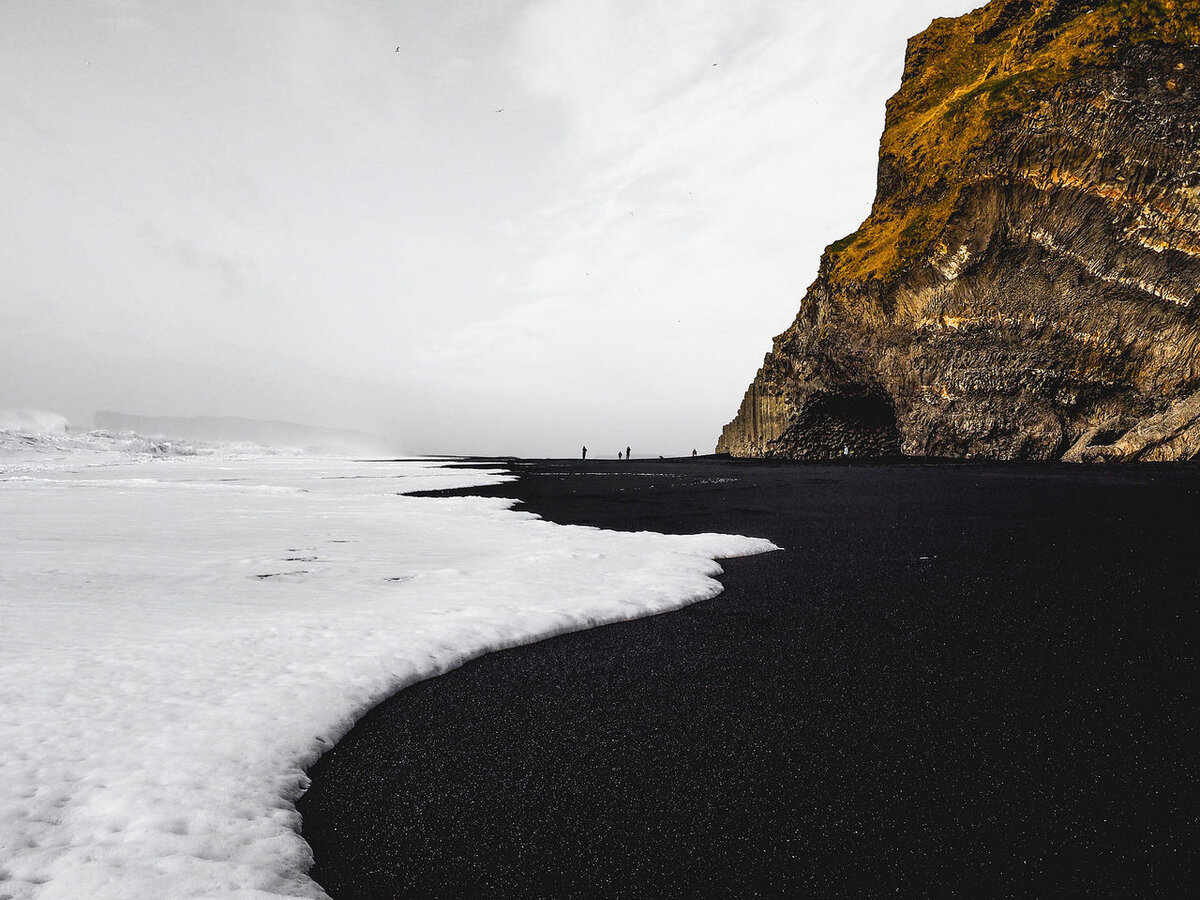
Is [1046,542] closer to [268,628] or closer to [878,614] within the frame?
[878,614]

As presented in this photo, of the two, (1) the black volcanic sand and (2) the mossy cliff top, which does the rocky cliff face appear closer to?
(2) the mossy cliff top

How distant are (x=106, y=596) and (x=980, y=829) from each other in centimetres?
478

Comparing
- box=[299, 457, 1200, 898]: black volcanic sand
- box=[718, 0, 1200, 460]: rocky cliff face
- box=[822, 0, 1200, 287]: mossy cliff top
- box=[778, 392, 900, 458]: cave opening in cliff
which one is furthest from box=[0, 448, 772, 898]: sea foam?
box=[778, 392, 900, 458]: cave opening in cliff

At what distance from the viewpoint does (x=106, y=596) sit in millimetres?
3773

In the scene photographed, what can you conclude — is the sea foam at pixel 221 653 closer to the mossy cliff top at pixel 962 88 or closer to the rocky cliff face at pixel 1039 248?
the rocky cliff face at pixel 1039 248

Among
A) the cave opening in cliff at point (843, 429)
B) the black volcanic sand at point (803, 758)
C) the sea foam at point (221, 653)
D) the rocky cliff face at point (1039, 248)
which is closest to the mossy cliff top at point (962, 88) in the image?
the rocky cliff face at point (1039, 248)

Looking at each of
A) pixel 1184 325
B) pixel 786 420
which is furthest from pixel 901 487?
pixel 786 420

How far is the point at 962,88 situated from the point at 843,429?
18.5 metres

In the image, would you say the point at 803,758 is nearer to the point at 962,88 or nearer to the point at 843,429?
the point at 843,429

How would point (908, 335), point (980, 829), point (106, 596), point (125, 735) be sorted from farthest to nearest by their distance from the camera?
point (908, 335)
point (106, 596)
point (125, 735)
point (980, 829)

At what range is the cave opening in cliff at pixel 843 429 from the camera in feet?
112

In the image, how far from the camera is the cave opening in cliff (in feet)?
112

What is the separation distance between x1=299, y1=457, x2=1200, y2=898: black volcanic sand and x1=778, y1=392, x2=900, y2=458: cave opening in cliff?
32.3 m

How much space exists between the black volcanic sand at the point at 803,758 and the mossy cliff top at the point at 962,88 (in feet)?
86.3
